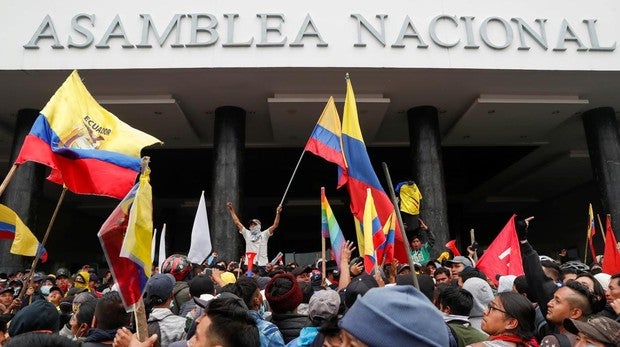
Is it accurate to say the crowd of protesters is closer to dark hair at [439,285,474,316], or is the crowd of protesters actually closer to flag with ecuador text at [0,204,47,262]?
dark hair at [439,285,474,316]

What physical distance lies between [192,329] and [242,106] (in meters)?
11.2

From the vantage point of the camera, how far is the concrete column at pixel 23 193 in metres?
12.0

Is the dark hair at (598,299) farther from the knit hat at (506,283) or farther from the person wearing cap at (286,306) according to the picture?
the person wearing cap at (286,306)

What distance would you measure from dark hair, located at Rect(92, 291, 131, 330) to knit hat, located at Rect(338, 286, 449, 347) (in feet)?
6.18

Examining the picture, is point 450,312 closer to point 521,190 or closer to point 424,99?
point 424,99

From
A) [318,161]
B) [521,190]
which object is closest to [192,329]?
[318,161]

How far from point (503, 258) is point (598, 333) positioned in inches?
158

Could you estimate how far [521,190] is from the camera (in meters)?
23.2

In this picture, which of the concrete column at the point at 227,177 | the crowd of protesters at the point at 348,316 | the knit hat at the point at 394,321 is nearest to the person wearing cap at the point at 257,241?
the concrete column at the point at 227,177

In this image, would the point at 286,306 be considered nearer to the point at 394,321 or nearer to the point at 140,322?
the point at 140,322

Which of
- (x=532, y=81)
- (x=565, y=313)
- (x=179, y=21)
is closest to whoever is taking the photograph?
(x=565, y=313)

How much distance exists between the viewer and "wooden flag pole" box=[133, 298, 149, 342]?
2.39 meters

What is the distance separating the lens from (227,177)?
1298cm

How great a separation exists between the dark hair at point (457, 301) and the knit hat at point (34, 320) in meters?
2.50
